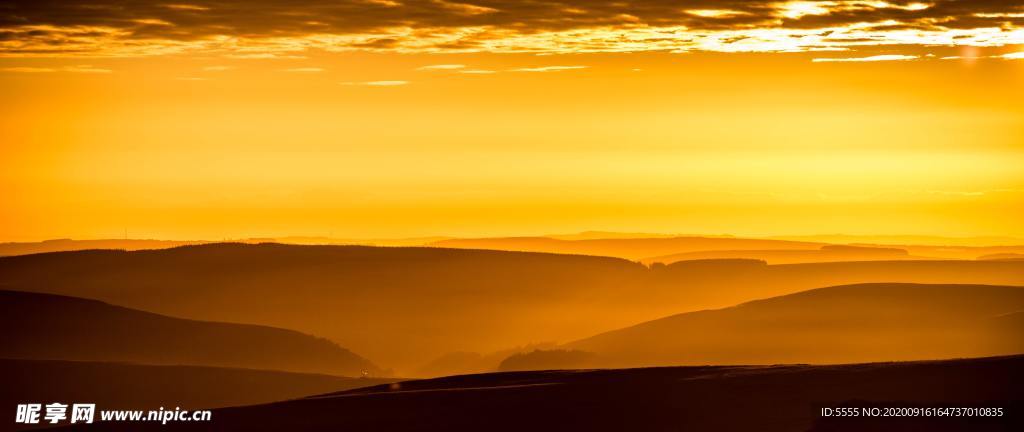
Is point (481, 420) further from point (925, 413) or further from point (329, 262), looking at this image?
point (329, 262)

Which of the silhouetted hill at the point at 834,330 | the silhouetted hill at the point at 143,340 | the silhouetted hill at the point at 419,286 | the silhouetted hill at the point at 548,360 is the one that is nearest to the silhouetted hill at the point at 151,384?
the silhouetted hill at the point at 143,340

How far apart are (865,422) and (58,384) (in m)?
65.8

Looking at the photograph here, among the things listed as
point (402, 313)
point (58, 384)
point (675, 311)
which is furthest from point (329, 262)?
point (58, 384)

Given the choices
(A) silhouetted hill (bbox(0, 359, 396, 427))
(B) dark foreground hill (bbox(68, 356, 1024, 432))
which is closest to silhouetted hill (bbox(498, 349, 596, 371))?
(A) silhouetted hill (bbox(0, 359, 396, 427))

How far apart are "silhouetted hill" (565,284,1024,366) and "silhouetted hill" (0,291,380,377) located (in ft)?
98.1

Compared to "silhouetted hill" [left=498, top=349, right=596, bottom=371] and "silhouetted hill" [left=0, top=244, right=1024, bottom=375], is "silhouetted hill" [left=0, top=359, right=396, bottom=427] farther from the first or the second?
"silhouetted hill" [left=0, top=244, right=1024, bottom=375]

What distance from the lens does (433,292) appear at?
551 ft

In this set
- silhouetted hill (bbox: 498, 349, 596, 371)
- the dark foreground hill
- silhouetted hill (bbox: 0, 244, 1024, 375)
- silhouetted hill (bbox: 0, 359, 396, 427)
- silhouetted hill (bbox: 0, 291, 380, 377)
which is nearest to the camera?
the dark foreground hill

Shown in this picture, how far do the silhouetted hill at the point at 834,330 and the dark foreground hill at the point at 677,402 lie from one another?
253 ft

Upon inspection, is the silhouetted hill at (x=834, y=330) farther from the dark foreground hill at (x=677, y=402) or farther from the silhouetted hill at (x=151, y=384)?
the dark foreground hill at (x=677, y=402)

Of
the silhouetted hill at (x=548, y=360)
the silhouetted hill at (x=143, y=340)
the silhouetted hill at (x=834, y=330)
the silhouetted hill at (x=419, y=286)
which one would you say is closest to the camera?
the silhouetted hill at (x=143, y=340)

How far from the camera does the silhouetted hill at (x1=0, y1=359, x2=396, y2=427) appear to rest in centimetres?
7794

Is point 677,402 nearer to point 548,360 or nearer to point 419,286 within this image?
point 548,360

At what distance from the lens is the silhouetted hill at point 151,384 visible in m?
77.9
